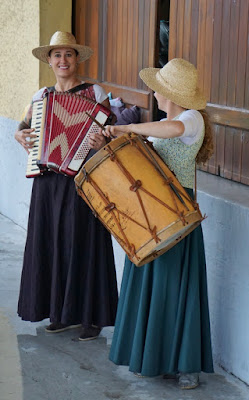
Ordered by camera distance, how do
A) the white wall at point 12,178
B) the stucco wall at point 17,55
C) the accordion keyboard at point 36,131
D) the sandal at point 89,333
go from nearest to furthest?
the accordion keyboard at point 36,131 < the sandal at point 89,333 < the stucco wall at point 17,55 < the white wall at point 12,178

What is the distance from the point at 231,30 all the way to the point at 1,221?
12.2ft

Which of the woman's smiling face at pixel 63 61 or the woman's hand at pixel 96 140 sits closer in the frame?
the woman's hand at pixel 96 140

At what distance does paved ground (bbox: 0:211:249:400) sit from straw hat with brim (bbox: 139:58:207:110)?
55.1 inches

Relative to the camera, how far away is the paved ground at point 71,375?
→ 13.4ft

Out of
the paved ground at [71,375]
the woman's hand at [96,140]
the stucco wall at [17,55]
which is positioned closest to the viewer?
the paved ground at [71,375]

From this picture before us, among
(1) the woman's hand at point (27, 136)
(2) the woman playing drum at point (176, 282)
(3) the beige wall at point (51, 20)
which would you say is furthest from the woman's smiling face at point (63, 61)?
(3) the beige wall at point (51, 20)

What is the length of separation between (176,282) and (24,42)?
3.73 metres

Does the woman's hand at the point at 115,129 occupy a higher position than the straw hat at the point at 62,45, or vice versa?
the straw hat at the point at 62,45

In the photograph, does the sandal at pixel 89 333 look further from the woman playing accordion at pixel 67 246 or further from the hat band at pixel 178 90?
the hat band at pixel 178 90

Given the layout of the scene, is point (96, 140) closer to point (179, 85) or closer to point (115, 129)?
point (115, 129)

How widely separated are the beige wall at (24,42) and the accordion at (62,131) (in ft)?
7.74

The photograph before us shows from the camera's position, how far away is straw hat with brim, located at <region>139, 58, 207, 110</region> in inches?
154

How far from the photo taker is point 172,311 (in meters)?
4.04

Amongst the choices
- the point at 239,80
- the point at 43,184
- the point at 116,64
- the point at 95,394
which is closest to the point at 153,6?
the point at 116,64
